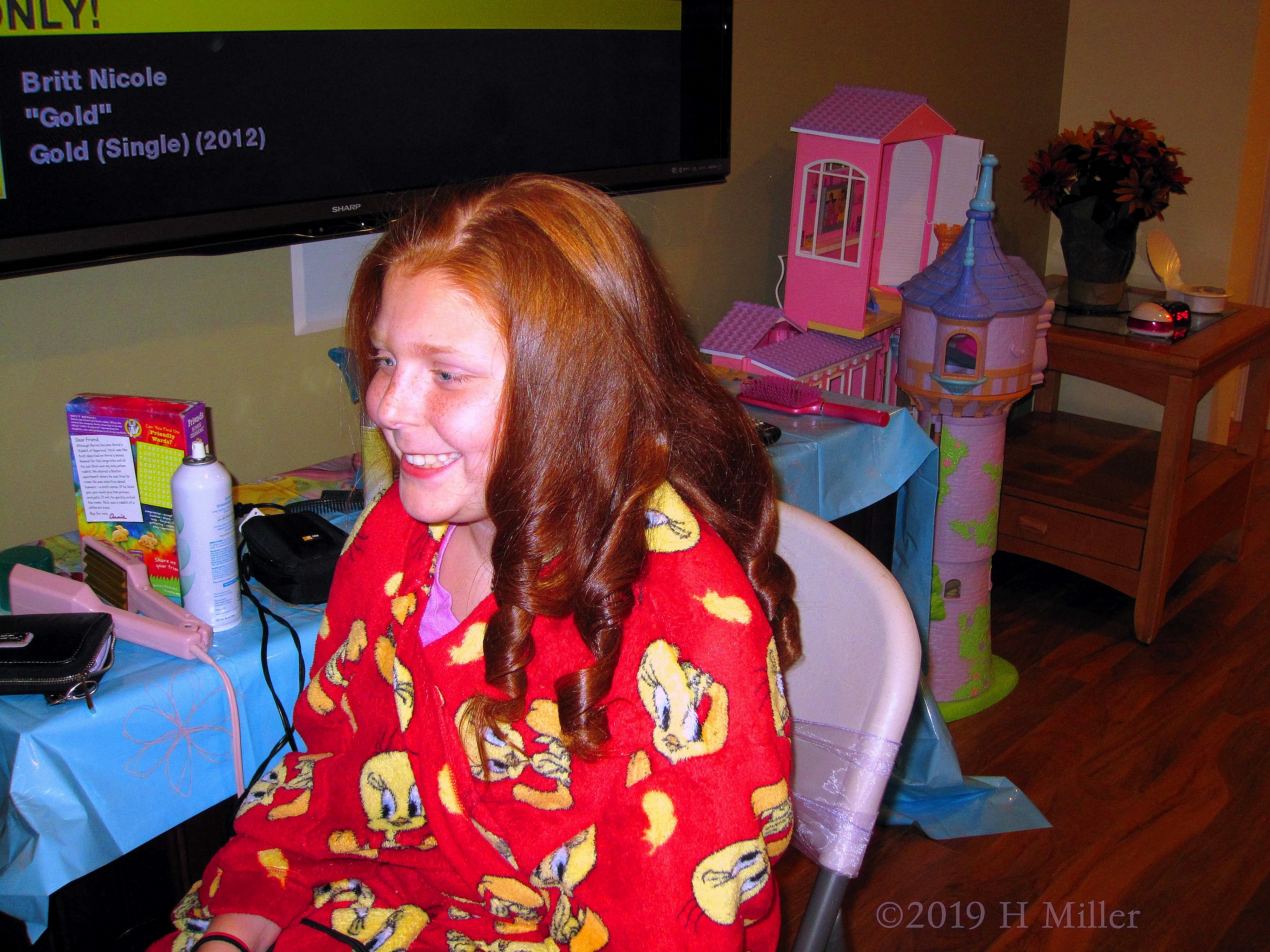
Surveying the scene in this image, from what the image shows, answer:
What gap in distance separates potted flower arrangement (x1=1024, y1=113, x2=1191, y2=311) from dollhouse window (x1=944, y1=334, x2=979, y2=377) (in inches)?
27.9

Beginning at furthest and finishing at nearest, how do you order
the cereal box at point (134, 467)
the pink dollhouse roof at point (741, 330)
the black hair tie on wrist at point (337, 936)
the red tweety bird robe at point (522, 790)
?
the pink dollhouse roof at point (741, 330), the cereal box at point (134, 467), the black hair tie on wrist at point (337, 936), the red tweety bird robe at point (522, 790)

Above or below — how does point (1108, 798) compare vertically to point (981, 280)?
below

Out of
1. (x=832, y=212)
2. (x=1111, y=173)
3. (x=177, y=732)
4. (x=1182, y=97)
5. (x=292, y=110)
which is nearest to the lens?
(x=177, y=732)

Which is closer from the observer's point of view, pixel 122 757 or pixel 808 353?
pixel 122 757

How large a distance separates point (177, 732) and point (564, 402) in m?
0.54

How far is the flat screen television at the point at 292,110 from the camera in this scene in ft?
3.85

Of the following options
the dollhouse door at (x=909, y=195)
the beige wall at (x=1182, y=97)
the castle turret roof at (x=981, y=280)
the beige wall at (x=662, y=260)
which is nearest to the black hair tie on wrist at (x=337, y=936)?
the beige wall at (x=662, y=260)

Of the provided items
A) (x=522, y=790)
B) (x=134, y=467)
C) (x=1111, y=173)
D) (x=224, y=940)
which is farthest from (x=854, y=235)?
(x=224, y=940)

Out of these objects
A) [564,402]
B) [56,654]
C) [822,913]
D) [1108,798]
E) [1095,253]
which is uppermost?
[564,402]

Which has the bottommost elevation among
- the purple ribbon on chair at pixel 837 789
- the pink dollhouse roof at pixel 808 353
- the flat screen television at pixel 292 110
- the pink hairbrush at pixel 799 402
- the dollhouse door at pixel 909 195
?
the purple ribbon on chair at pixel 837 789

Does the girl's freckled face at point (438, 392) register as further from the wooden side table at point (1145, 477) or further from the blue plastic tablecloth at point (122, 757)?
the wooden side table at point (1145, 477)

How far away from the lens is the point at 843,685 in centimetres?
92

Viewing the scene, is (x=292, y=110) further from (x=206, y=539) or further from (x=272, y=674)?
(x=272, y=674)

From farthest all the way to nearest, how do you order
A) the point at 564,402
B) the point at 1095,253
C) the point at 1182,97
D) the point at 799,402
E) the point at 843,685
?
1. the point at 1182,97
2. the point at 1095,253
3. the point at 799,402
4. the point at 843,685
5. the point at 564,402
